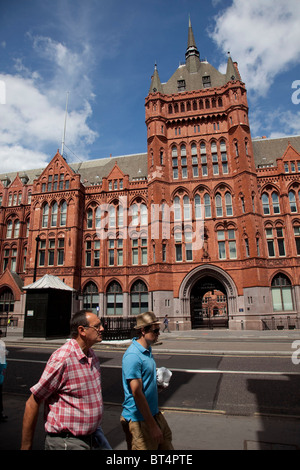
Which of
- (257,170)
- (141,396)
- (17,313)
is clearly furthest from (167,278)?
(141,396)

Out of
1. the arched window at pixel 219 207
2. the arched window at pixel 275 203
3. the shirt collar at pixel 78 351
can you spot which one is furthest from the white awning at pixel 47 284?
the arched window at pixel 275 203

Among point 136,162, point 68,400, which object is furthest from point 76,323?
point 136,162

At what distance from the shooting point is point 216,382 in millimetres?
7805

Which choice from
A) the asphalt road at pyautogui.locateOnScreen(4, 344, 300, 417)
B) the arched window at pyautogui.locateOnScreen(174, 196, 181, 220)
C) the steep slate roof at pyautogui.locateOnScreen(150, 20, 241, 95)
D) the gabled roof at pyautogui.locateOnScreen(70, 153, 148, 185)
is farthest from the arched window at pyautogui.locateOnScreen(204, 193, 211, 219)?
the asphalt road at pyautogui.locateOnScreen(4, 344, 300, 417)

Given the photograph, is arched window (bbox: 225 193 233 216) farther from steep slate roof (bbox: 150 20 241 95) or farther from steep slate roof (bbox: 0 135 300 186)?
steep slate roof (bbox: 150 20 241 95)

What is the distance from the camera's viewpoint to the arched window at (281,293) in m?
27.4

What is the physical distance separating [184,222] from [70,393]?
27.5 m

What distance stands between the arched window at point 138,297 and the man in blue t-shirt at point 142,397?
2740cm

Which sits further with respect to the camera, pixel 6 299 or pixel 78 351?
pixel 6 299

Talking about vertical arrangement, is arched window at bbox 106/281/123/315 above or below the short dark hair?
above

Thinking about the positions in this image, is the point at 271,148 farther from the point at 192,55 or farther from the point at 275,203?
the point at 192,55

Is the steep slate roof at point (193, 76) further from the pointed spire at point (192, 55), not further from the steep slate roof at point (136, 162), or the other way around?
the steep slate roof at point (136, 162)

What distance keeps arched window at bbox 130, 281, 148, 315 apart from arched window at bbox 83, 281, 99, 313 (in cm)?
397

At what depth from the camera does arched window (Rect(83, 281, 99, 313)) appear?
3123cm
